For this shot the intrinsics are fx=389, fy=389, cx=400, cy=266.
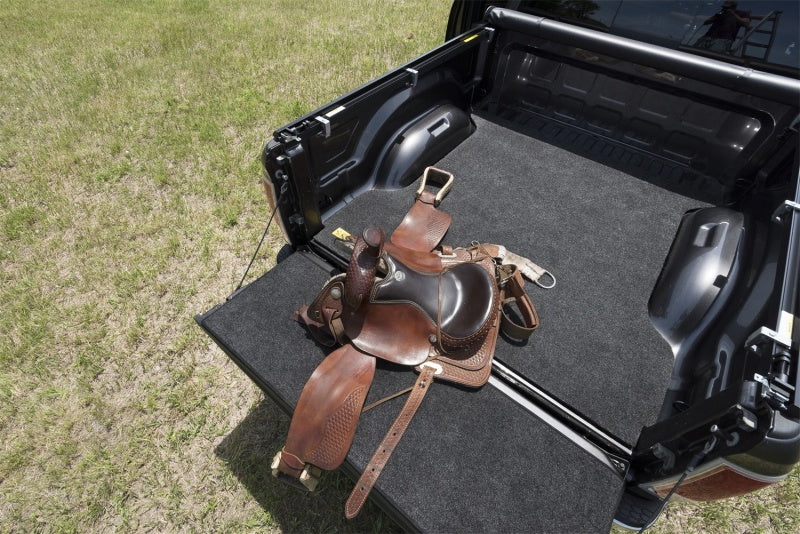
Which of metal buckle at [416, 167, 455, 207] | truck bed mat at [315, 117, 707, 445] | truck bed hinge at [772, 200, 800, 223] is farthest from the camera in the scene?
metal buckle at [416, 167, 455, 207]

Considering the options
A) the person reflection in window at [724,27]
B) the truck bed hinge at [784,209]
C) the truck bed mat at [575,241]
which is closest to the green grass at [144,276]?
the truck bed mat at [575,241]

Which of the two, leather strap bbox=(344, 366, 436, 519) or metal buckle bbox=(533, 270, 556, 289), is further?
metal buckle bbox=(533, 270, 556, 289)

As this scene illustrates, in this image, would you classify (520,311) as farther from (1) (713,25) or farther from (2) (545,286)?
(1) (713,25)

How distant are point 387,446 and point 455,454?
1.02ft

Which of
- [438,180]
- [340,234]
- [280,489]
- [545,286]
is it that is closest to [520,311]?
[545,286]

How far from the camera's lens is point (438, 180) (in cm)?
317

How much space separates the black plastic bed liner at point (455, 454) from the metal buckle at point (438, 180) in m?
1.33

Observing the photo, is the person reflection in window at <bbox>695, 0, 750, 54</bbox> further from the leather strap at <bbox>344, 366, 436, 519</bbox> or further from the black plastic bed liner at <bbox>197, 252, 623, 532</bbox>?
the leather strap at <bbox>344, 366, 436, 519</bbox>

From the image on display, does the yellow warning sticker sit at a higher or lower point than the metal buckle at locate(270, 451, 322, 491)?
higher

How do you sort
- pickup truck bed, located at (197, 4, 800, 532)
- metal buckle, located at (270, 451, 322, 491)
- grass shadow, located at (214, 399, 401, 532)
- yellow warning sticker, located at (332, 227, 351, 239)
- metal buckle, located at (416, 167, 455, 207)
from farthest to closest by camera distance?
1. metal buckle, located at (416, 167, 455, 207)
2. yellow warning sticker, located at (332, 227, 351, 239)
3. grass shadow, located at (214, 399, 401, 532)
4. metal buckle, located at (270, 451, 322, 491)
5. pickup truck bed, located at (197, 4, 800, 532)

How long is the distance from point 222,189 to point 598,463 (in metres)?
4.26

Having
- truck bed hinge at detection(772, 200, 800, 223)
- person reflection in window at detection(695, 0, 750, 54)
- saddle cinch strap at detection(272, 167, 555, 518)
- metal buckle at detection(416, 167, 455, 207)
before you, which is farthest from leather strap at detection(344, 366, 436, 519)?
person reflection in window at detection(695, 0, 750, 54)

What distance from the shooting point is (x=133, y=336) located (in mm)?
3092

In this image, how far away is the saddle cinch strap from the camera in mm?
1734
